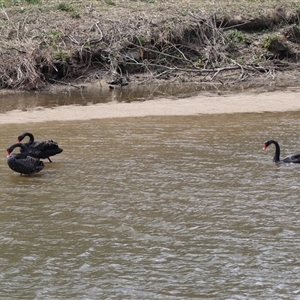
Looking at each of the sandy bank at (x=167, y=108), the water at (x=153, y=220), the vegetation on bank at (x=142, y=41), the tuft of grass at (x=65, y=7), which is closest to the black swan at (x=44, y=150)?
the water at (x=153, y=220)

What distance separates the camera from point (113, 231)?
9.87m

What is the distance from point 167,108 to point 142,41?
6.51m

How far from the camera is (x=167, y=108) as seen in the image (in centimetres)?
2002

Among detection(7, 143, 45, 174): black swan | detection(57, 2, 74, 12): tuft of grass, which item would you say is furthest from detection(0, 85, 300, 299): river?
detection(57, 2, 74, 12): tuft of grass

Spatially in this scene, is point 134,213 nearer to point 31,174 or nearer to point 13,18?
point 31,174

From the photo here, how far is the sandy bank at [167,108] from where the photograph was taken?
1892cm

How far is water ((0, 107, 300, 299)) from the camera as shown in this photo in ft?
26.7

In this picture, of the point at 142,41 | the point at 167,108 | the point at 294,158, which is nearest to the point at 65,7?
the point at 142,41

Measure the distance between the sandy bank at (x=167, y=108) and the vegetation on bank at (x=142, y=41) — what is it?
11.6ft

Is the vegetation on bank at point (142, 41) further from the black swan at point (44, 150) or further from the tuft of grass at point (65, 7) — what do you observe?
the black swan at point (44, 150)

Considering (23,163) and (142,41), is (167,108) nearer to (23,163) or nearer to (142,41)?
(142,41)

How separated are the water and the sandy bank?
262 cm

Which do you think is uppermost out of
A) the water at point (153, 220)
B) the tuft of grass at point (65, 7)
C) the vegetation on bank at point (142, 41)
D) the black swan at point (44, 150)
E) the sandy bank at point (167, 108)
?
the tuft of grass at point (65, 7)

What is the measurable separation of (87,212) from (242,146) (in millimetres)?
5312
